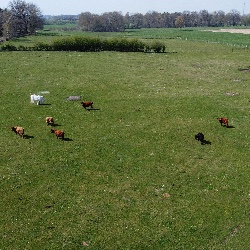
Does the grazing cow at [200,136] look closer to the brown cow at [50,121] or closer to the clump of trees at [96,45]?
the brown cow at [50,121]

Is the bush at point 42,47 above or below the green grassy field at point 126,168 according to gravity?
above

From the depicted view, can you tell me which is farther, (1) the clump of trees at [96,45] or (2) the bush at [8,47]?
(1) the clump of trees at [96,45]

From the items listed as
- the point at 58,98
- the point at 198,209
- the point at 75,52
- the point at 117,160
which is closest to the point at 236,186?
the point at 198,209

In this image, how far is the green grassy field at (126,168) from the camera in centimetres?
1591

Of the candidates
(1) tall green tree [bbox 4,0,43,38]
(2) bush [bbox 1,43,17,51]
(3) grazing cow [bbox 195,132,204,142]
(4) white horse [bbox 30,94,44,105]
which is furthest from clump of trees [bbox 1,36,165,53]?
(1) tall green tree [bbox 4,0,43,38]

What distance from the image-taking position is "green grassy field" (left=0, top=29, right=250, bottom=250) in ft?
52.2

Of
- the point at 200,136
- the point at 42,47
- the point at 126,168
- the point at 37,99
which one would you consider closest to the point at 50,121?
the point at 37,99

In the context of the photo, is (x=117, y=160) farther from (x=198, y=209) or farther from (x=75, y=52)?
(x=75, y=52)

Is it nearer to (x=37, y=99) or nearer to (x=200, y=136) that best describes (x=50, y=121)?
(x=37, y=99)

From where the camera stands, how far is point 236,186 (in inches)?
786

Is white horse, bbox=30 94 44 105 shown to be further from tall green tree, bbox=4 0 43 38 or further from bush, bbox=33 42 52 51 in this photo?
tall green tree, bbox=4 0 43 38

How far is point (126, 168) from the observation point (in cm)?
2191

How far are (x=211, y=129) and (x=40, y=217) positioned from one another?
1727 cm

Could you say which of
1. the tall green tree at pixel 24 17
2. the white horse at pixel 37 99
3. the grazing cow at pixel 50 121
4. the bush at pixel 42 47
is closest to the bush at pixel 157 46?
the bush at pixel 42 47
